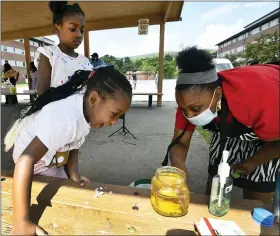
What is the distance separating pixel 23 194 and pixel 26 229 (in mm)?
118

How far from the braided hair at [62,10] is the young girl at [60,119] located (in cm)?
54

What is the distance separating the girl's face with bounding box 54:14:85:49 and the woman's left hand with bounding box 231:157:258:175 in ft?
4.29

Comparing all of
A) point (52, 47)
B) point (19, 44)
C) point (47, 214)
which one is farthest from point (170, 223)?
point (19, 44)

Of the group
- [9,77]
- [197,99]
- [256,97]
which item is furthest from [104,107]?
[9,77]

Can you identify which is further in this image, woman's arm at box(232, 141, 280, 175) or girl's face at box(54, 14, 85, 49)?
girl's face at box(54, 14, 85, 49)

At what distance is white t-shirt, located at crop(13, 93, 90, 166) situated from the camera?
36.9 inches

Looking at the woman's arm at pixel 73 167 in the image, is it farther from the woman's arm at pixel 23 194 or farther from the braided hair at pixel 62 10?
the braided hair at pixel 62 10

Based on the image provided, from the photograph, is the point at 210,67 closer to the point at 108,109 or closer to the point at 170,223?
the point at 108,109

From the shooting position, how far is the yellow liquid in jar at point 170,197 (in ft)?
2.85

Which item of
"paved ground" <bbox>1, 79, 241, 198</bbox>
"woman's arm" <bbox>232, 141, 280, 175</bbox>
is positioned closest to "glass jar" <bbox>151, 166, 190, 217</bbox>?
"woman's arm" <bbox>232, 141, 280, 175</bbox>

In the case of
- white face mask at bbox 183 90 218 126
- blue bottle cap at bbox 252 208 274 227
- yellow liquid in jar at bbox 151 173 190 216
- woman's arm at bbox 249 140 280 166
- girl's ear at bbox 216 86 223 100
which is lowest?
blue bottle cap at bbox 252 208 274 227

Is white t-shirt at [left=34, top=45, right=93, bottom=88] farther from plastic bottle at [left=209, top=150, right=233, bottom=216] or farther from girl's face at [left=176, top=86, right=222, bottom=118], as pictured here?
plastic bottle at [left=209, top=150, right=233, bottom=216]

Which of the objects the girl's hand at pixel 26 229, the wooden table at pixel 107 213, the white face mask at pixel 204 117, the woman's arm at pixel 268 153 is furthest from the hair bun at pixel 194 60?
the girl's hand at pixel 26 229

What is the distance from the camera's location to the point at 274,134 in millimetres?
902
